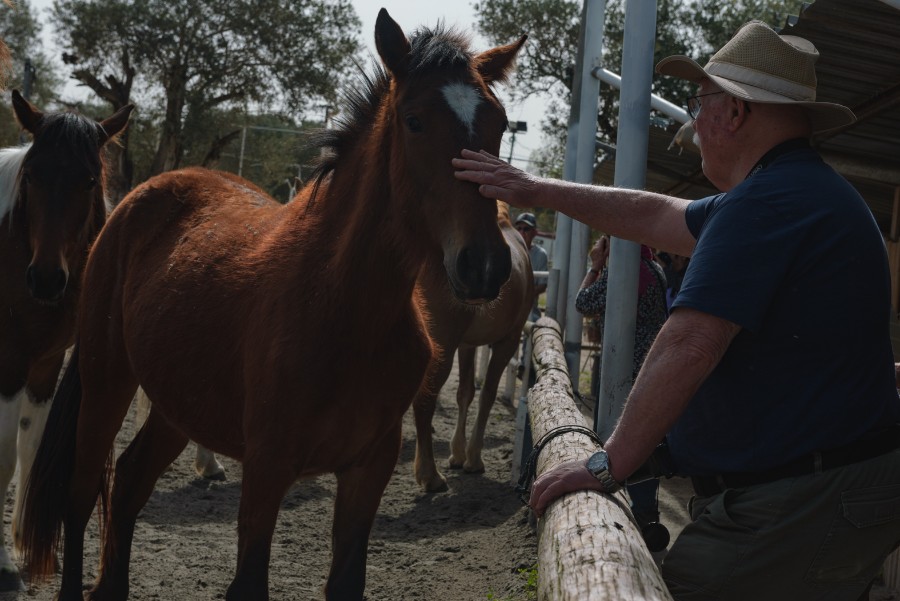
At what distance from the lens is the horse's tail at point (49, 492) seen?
14.6 ft

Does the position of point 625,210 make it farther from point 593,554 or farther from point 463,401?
point 463,401

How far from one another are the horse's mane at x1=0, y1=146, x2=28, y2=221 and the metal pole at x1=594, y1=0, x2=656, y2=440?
345cm

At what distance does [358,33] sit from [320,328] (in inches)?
1006

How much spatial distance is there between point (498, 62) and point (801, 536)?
2.12 m

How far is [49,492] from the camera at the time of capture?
4.46 m

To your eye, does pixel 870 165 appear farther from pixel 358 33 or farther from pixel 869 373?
pixel 358 33

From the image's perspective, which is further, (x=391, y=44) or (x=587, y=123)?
(x=587, y=123)

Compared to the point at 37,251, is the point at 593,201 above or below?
above

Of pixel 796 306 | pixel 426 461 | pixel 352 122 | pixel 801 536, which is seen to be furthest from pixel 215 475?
pixel 796 306

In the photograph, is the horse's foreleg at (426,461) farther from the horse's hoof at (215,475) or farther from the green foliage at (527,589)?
the green foliage at (527,589)

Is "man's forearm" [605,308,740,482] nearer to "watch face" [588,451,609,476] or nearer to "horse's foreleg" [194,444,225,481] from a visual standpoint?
"watch face" [588,451,609,476]

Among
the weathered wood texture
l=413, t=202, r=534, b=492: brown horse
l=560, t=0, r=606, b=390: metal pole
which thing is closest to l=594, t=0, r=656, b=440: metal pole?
the weathered wood texture

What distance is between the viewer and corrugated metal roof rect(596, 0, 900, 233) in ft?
14.8

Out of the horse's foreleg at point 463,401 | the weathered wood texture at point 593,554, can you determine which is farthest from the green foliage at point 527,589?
the horse's foreleg at point 463,401
